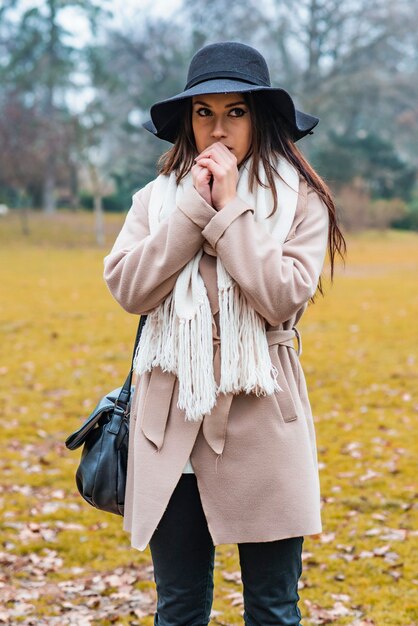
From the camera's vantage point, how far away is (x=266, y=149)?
6.84 ft

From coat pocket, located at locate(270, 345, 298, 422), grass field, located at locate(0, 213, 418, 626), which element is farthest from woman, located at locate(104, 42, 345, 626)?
grass field, located at locate(0, 213, 418, 626)

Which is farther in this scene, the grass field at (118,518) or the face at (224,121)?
the grass field at (118,518)

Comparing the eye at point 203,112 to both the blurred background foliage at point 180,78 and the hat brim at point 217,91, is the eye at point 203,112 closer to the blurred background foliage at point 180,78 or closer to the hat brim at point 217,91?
the hat brim at point 217,91

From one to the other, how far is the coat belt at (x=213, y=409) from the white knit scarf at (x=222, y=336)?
0.03m

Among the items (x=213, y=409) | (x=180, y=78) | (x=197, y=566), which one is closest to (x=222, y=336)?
(x=213, y=409)

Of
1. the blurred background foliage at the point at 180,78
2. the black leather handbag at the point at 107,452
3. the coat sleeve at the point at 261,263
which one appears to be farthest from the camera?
the blurred background foliage at the point at 180,78

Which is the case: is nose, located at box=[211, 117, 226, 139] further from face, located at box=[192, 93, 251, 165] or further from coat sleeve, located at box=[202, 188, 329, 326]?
coat sleeve, located at box=[202, 188, 329, 326]

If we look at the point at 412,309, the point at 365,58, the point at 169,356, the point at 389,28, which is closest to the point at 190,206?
the point at 169,356

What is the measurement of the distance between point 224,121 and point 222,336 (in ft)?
1.87

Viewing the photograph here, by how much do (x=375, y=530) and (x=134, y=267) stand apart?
114 inches

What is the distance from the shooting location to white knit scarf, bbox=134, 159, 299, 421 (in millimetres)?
1952

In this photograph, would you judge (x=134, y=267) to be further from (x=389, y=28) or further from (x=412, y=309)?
(x=389, y=28)

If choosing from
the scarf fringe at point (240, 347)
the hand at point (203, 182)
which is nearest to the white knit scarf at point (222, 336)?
the scarf fringe at point (240, 347)

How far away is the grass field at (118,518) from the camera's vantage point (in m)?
3.60
